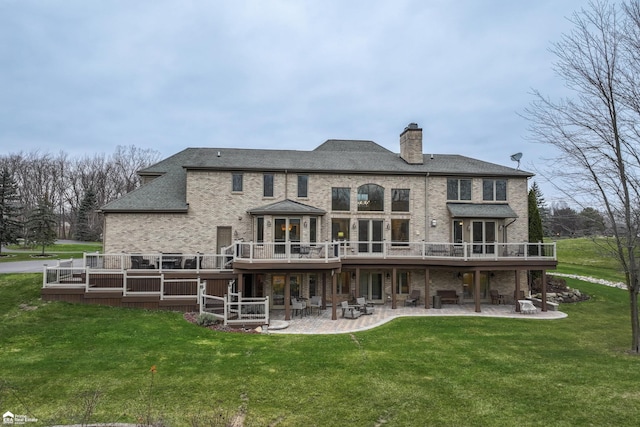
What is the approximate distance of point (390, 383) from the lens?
9180 mm

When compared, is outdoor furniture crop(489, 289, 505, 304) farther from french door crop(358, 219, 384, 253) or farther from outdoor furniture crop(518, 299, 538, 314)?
french door crop(358, 219, 384, 253)

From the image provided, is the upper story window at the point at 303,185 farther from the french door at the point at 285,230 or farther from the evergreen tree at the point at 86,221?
the evergreen tree at the point at 86,221

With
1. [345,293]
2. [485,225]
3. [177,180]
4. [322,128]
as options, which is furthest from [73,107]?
[322,128]

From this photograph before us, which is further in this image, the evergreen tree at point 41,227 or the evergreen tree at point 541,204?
the evergreen tree at point 41,227

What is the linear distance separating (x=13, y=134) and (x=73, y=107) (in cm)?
1276

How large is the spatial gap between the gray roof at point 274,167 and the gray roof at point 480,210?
6.45ft

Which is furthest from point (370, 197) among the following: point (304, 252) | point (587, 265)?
point (587, 265)

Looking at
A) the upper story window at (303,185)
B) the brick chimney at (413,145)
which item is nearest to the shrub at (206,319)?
the upper story window at (303,185)

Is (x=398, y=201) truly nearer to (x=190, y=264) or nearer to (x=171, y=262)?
(x=190, y=264)

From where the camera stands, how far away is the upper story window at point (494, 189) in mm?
21875

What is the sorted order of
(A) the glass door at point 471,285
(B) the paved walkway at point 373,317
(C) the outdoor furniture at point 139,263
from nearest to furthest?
1. (B) the paved walkway at point 373,317
2. (C) the outdoor furniture at point 139,263
3. (A) the glass door at point 471,285

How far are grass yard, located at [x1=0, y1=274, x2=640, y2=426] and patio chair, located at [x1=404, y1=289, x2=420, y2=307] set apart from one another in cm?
464

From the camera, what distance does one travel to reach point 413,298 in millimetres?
20172

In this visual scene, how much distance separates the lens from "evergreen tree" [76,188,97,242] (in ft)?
174
